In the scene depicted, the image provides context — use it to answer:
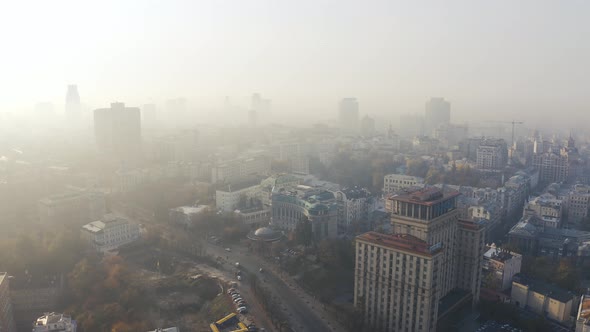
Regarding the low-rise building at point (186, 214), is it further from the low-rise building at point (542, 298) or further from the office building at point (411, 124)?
the office building at point (411, 124)

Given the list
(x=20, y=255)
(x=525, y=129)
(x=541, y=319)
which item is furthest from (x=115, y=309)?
(x=525, y=129)

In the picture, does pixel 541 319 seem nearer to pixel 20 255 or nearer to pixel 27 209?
pixel 20 255

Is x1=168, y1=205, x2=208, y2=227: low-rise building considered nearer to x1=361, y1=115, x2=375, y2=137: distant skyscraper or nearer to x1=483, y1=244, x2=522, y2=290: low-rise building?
x1=483, y1=244, x2=522, y2=290: low-rise building

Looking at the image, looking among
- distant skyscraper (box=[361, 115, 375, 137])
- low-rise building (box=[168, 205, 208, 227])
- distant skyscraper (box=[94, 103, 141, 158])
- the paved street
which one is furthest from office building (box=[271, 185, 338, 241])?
distant skyscraper (box=[361, 115, 375, 137])

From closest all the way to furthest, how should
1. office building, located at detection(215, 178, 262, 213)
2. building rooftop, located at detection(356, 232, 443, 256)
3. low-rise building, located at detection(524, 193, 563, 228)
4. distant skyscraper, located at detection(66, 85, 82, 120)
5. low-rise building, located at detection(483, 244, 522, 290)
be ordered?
building rooftop, located at detection(356, 232, 443, 256) → low-rise building, located at detection(483, 244, 522, 290) → low-rise building, located at detection(524, 193, 563, 228) → office building, located at detection(215, 178, 262, 213) → distant skyscraper, located at detection(66, 85, 82, 120)

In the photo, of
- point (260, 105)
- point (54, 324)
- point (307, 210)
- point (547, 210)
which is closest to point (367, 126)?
point (260, 105)
